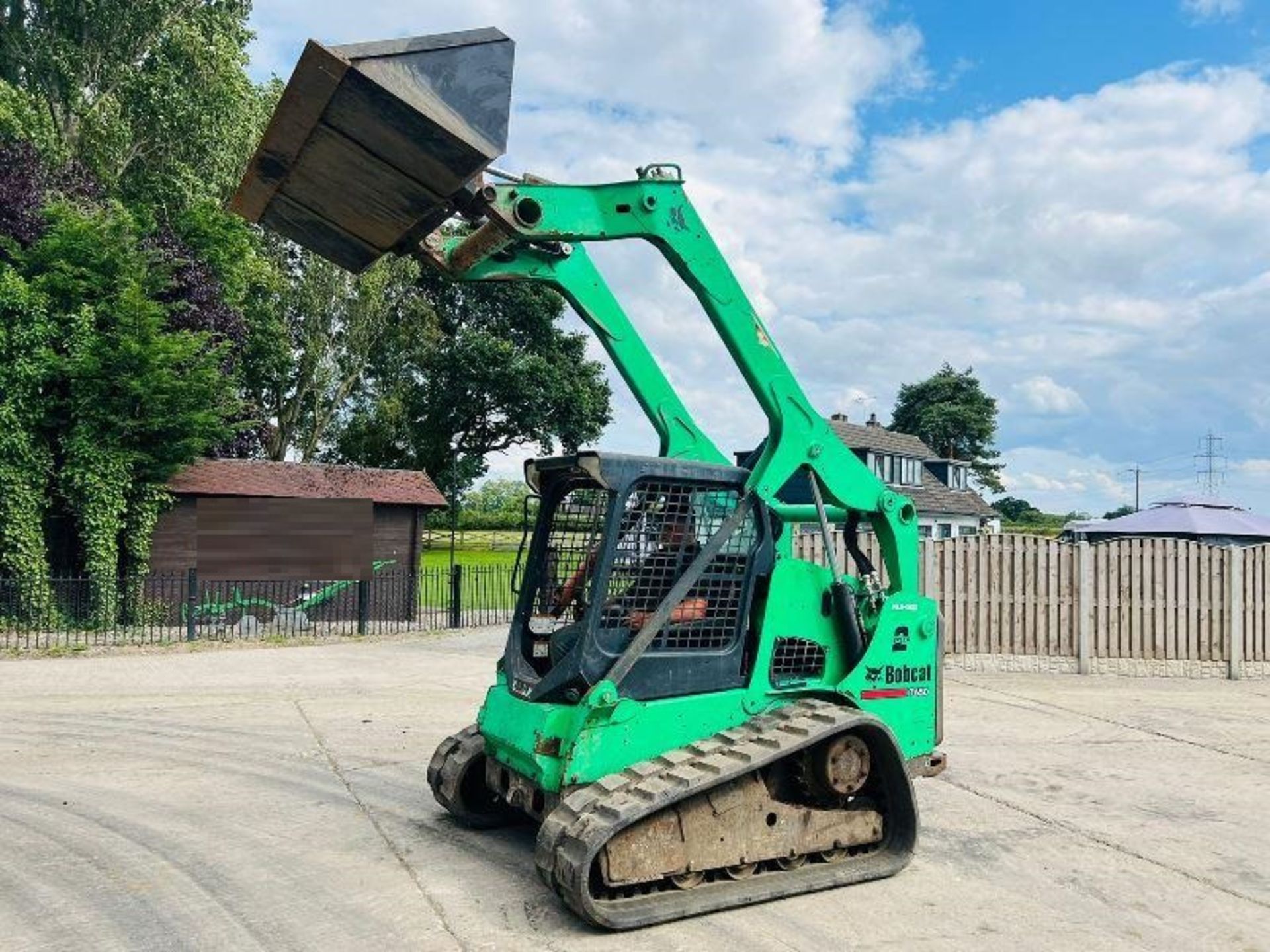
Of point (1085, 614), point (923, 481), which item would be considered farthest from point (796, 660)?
point (923, 481)

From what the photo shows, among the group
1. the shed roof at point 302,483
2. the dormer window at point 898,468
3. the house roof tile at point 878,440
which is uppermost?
the house roof tile at point 878,440

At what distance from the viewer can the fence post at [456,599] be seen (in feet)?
62.4

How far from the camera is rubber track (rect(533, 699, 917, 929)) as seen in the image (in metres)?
4.48

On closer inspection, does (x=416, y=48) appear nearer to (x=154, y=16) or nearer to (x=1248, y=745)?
(x=1248, y=745)

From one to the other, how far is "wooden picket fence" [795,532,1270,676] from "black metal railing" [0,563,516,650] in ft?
24.4

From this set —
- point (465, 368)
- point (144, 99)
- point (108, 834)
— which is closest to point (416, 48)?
point (108, 834)

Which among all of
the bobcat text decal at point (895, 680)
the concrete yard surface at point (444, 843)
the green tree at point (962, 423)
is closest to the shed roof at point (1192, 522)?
the concrete yard surface at point (444, 843)

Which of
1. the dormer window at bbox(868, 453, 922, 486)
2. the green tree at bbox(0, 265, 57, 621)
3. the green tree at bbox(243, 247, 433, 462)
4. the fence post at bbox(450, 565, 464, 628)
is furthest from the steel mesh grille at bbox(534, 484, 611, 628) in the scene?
the dormer window at bbox(868, 453, 922, 486)

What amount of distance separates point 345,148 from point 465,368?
3308 cm

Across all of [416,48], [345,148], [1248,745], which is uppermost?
[416,48]

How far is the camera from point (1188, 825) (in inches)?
262

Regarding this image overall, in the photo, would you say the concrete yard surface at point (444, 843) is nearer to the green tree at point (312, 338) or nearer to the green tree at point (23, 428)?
the green tree at point (23, 428)

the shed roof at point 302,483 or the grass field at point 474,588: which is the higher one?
the shed roof at point 302,483

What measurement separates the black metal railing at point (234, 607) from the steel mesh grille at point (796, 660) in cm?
1162
